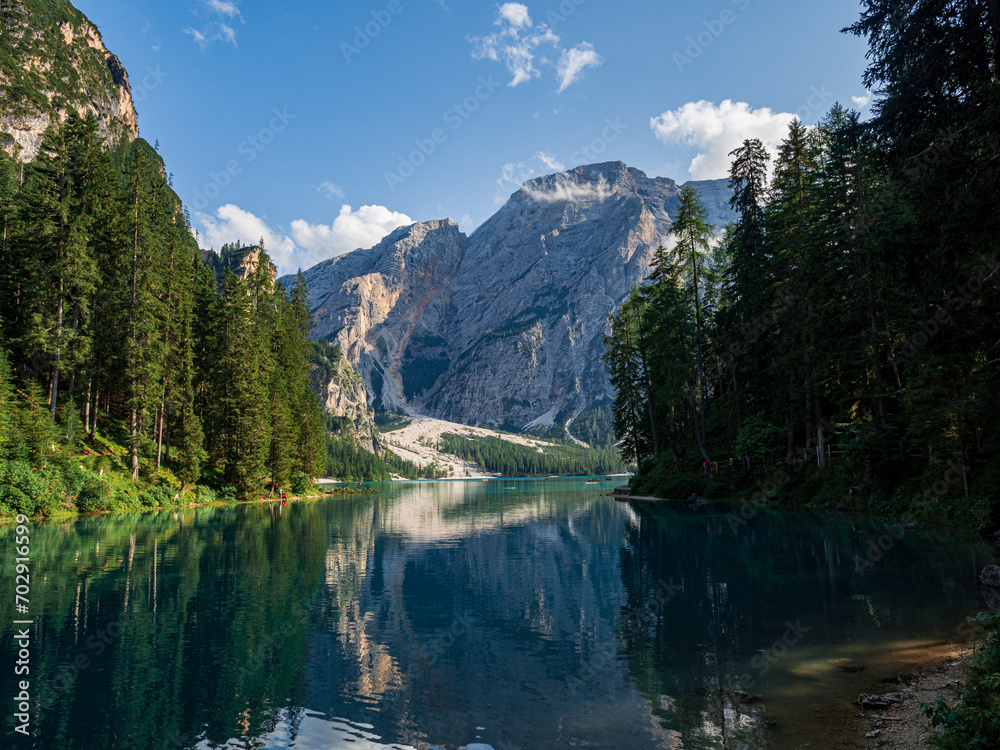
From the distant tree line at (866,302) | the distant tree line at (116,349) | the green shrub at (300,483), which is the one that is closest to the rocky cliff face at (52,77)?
the distant tree line at (116,349)

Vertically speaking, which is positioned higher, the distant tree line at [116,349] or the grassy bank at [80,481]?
the distant tree line at [116,349]

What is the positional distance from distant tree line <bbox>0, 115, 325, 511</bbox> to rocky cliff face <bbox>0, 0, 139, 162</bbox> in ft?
203

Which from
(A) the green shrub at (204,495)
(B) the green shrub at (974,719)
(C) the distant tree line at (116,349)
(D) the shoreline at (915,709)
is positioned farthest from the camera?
(A) the green shrub at (204,495)

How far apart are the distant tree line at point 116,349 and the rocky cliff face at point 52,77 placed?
61827 millimetres

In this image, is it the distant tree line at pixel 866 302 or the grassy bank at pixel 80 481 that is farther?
the grassy bank at pixel 80 481

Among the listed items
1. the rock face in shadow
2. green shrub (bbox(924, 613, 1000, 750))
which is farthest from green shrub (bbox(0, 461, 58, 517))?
the rock face in shadow

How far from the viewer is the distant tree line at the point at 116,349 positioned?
3928cm

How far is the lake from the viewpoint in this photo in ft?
27.2

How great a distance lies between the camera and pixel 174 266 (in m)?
56.8

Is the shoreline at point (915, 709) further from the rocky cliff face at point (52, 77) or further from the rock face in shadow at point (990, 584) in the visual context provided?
the rocky cliff face at point (52, 77)

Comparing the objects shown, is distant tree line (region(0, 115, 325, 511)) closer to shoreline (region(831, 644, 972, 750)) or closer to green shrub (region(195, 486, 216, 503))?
green shrub (region(195, 486, 216, 503))

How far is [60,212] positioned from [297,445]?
38248 millimetres

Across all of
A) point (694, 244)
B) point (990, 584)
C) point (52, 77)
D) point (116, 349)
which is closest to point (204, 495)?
point (116, 349)

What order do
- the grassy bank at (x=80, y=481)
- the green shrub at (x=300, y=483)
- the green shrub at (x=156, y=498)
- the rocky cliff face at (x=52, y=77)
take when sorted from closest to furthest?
the grassy bank at (x=80, y=481)
the green shrub at (x=156, y=498)
the green shrub at (x=300, y=483)
the rocky cliff face at (x=52, y=77)
